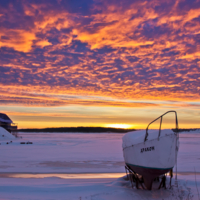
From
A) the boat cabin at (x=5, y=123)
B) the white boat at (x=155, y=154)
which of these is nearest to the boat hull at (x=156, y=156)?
the white boat at (x=155, y=154)

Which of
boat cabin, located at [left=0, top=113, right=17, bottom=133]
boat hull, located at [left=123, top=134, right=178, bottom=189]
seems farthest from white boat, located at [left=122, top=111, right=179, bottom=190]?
boat cabin, located at [left=0, top=113, right=17, bottom=133]

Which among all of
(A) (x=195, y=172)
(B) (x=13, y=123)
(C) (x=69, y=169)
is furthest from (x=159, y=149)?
(B) (x=13, y=123)

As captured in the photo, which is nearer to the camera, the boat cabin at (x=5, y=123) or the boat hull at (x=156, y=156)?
the boat hull at (x=156, y=156)

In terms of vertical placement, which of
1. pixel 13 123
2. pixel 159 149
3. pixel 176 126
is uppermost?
pixel 176 126

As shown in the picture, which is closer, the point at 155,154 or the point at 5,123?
the point at 155,154

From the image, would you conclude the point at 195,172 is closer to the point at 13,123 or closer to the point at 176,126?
the point at 176,126

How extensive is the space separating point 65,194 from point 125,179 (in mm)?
3676

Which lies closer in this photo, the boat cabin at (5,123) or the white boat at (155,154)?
the white boat at (155,154)

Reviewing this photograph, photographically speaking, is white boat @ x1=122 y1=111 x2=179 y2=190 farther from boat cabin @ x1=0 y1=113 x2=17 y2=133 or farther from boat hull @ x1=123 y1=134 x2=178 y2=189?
boat cabin @ x1=0 y1=113 x2=17 y2=133

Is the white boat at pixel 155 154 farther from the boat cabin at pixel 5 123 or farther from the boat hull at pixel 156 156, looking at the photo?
the boat cabin at pixel 5 123

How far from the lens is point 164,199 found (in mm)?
8852

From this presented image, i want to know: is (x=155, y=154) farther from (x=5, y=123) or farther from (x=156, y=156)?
(x=5, y=123)

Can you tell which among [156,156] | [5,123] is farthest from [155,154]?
[5,123]

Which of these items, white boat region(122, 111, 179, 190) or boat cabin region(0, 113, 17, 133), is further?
boat cabin region(0, 113, 17, 133)
